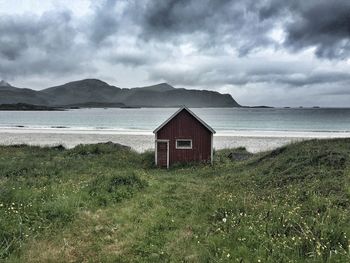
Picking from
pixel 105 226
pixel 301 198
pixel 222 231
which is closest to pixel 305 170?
pixel 301 198

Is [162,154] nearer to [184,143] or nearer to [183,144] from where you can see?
[183,144]

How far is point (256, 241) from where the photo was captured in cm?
821

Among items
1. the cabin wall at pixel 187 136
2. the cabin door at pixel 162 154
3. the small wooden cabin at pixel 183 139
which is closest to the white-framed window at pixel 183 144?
the small wooden cabin at pixel 183 139

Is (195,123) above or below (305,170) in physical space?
above

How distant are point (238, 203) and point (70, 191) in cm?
643

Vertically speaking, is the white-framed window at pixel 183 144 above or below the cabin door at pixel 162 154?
above

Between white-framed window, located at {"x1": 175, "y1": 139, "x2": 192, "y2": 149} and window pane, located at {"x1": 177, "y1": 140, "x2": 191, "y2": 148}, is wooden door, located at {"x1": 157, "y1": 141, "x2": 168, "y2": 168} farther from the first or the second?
window pane, located at {"x1": 177, "y1": 140, "x2": 191, "y2": 148}

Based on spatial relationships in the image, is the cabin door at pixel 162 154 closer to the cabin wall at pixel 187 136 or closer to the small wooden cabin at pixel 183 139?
the small wooden cabin at pixel 183 139

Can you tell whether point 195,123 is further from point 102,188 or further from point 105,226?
point 105,226

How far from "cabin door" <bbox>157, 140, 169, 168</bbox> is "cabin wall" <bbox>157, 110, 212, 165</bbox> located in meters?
0.34

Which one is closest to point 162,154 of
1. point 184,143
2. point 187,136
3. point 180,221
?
point 184,143

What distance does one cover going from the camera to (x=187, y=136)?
94.2ft

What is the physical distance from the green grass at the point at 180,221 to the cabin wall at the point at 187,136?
10.9 metres

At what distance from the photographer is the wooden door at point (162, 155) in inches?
1116
